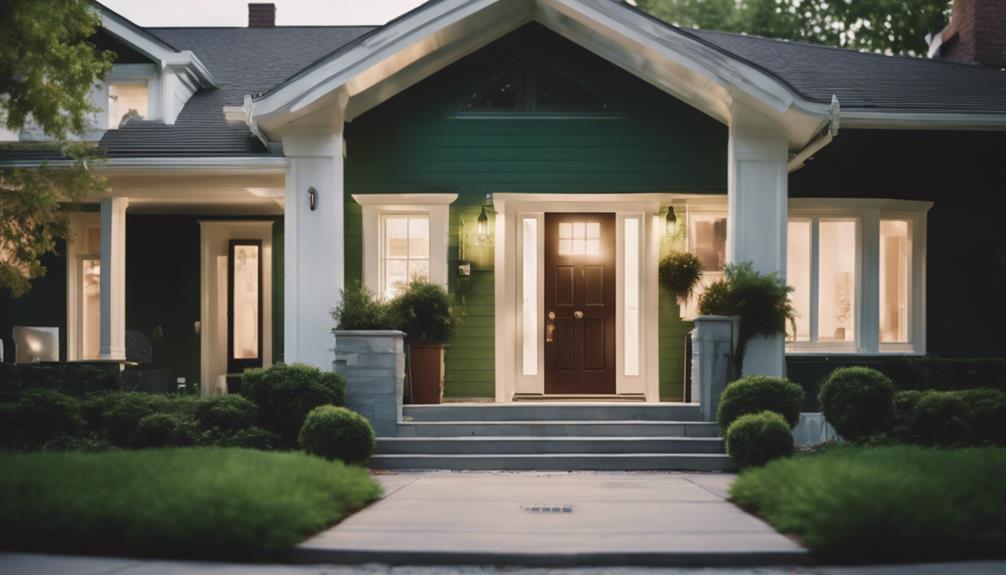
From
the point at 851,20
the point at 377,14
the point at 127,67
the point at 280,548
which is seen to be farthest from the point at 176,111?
the point at 377,14

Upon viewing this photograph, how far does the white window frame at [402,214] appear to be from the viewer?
13.3 meters

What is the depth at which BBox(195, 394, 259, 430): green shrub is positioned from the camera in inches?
426

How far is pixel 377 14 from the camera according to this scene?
223 ft

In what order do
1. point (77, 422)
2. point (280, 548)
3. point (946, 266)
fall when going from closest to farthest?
point (280, 548) → point (77, 422) → point (946, 266)

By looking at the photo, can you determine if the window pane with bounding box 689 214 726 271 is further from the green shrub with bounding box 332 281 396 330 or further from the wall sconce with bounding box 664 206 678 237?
the green shrub with bounding box 332 281 396 330

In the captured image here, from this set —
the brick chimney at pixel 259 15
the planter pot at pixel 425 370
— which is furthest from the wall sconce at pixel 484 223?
the brick chimney at pixel 259 15

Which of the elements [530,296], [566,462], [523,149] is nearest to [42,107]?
[523,149]

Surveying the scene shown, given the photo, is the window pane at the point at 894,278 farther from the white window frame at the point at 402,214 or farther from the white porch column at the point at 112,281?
the white porch column at the point at 112,281

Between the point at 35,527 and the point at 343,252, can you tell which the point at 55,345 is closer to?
the point at 343,252

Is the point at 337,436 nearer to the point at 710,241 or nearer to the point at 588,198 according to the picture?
the point at 588,198

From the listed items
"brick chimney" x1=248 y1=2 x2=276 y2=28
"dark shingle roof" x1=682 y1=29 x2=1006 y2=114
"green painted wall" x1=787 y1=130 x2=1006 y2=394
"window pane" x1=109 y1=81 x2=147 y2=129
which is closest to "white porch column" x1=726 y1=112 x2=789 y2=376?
"dark shingle roof" x1=682 y1=29 x2=1006 y2=114

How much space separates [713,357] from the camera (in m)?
12.0

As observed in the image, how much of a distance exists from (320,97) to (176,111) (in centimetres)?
397

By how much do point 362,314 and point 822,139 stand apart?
5.50m
